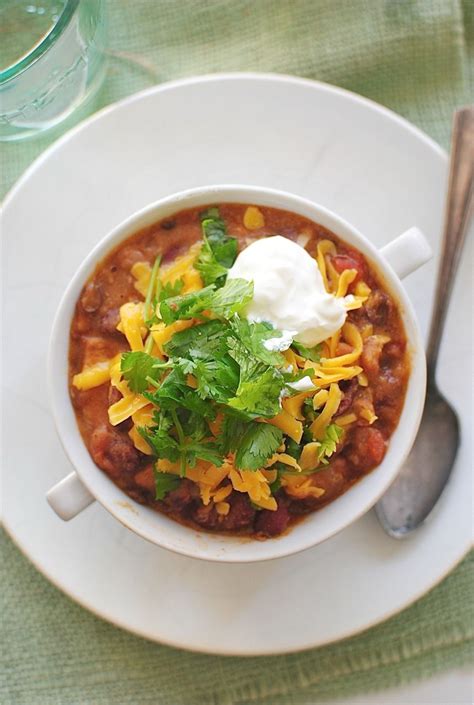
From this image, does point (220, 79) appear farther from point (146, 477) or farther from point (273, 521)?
point (273, 521)

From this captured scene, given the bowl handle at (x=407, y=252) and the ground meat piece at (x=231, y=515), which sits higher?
the bowl handle at (x=407, y=252)

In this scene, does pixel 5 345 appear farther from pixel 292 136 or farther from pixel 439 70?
pixel 439 70

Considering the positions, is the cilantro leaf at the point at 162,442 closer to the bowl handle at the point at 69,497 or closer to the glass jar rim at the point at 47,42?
the bowl handle at the point at 69,497

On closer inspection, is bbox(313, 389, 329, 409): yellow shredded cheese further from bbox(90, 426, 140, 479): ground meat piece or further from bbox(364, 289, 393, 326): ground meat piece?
bbox(90, 426, 140, 479): ground meat piece

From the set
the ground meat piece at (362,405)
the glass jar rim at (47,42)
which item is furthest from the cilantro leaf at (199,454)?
the glass jar rim at (47,42)

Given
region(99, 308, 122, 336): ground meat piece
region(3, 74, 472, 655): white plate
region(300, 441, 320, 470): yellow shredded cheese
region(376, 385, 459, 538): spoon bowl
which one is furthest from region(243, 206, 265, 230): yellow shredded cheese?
region(376, 385, 459, 538): spoon bowl

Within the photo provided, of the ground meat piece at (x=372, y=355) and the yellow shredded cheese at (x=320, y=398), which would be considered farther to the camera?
the ground meat piece at (x=372, y=355)

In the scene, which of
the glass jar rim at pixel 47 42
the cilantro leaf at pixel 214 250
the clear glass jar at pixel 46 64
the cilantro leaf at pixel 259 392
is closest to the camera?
the cilantro leaf at pixel 259 392

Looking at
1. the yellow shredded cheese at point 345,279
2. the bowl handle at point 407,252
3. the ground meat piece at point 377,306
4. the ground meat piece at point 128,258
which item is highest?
the ground meat piece at point 128,258
